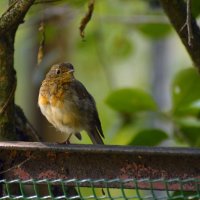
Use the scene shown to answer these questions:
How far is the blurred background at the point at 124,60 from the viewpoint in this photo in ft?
15.3

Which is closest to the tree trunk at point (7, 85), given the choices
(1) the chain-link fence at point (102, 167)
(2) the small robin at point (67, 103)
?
(1) the chain-link fence at point (102, 167)

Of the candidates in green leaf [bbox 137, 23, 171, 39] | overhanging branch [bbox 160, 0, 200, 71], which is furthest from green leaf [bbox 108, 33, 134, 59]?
overhanging branch [bbox 160, 0, 200, 71]

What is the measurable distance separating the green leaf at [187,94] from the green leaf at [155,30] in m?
1.11

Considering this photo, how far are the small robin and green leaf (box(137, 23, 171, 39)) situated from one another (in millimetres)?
1406

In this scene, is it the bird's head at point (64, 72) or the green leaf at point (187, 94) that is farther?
the green leaf at point (187, 94)

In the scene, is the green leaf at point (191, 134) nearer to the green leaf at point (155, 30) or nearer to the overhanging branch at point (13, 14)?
the green leaf at point (155, 30)

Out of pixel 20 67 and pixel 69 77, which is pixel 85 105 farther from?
pixel 20 67

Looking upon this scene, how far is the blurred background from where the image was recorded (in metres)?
4.67

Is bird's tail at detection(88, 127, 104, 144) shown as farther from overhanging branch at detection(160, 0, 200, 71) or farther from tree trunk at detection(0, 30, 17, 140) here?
tree trunk at detection(0, 30, 17, 140)

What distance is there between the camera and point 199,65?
13.7 feet

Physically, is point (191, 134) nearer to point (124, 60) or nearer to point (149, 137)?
point (149, 137)

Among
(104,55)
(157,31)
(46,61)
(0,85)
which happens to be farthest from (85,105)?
(104,55)

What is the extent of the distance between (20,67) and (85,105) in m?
8.71

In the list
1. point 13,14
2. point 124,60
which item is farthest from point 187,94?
point 124,60
